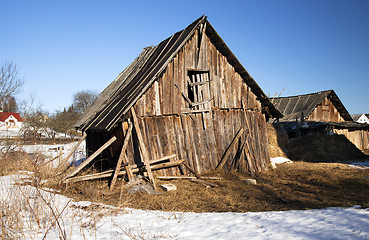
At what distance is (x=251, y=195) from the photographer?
8.75m

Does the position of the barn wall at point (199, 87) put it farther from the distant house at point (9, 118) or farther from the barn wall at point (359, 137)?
the distant house at point (9, 118)

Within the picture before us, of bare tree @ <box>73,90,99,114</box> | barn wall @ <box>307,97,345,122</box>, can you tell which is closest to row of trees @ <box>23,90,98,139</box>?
bare tree @ <box>73,90,99,114</box>

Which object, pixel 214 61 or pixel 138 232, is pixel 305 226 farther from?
pixel 214 61

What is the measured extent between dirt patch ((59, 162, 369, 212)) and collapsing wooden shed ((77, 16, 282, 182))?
1238mm

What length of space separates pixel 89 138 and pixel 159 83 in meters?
6.25

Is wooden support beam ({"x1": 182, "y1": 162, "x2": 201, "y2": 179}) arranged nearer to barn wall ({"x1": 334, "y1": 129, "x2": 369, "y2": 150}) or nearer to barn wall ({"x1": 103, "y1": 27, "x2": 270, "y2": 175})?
barn wall ({"x1": 103, "y1": 27, "x2": 270, "y2": 175})

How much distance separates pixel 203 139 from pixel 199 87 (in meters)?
2.40

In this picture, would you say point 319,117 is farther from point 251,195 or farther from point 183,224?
point 183,224

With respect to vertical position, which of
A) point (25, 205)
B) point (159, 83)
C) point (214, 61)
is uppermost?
point (214, 61)

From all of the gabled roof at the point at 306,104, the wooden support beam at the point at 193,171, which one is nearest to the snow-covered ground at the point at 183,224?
the wooden support beam at the point at 193,171

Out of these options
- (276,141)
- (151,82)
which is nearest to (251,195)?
(151,82)

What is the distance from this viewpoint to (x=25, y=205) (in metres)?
5.95

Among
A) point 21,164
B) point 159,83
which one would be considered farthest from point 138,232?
point 21,164

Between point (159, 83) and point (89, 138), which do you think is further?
point (89, 138)
